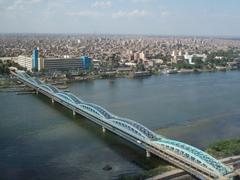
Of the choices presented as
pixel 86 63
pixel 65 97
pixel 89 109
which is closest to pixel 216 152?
pixel 89 109

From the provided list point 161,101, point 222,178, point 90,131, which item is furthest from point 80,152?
point 161,101

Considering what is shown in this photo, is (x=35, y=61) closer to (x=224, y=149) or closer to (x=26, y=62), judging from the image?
(x=26, y=62)

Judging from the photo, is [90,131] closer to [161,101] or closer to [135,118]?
[135,118]

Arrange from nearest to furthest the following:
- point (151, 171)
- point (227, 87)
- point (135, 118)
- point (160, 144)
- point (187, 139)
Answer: point (151, 171)
point (160, 144)
point (187, 139)
point (135, 118)
point (227, 87)

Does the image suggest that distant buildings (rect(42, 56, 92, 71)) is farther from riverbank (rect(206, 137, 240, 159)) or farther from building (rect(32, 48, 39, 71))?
riverbank (rect(206, 137, 240, 159))

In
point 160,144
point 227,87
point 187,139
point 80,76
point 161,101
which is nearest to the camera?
point 160,144

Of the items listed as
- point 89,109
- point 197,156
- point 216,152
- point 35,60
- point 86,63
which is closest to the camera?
point 197,156
